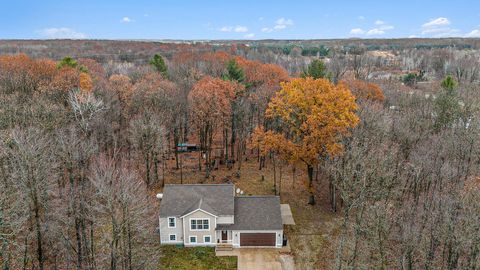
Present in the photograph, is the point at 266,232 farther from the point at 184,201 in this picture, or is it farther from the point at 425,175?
the point at 425,175

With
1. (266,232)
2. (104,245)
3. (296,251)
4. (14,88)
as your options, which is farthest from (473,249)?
(14,88)

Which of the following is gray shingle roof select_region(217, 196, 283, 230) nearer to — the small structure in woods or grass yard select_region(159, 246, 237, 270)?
grass yard select_region(159, 246, 237, 270)

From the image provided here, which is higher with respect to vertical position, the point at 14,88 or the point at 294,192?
the point at 14,88

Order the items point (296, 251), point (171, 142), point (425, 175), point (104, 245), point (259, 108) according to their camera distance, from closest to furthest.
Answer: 1. point (104, 245)
2. point (296, 251)
3. point (425, 175)
4. point (259, 108)
5. point (171, 142)

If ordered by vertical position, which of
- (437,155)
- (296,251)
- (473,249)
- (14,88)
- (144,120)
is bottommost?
(296,251)

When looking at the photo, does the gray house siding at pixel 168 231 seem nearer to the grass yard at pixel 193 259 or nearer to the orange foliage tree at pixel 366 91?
the grass yard at pixel 193 259

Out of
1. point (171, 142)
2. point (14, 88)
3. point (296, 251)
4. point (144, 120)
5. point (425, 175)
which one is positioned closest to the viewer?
point (296, 251)

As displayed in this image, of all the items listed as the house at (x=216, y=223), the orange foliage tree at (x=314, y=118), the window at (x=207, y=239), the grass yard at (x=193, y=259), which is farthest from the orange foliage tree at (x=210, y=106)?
the grass yard at (x=193, y=259)
